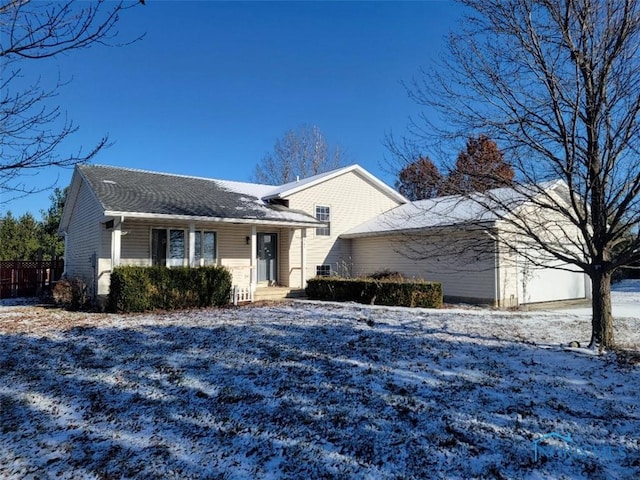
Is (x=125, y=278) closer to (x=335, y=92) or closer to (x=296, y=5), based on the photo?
(x=296, y=5)

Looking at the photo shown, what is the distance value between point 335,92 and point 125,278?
1498 centimetres

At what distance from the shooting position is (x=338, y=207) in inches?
736

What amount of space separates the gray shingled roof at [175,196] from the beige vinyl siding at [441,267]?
368cm

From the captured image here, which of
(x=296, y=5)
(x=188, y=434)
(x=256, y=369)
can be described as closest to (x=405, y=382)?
(x=256, y=369)

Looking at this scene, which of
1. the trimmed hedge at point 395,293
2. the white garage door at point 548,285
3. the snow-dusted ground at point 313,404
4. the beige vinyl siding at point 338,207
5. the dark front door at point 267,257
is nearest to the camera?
the snow-dusted ground at point 313,404

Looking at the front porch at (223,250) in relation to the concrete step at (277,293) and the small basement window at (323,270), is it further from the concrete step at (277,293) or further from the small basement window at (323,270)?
the small basement window at (323,270)

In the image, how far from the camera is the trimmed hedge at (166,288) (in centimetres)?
1021

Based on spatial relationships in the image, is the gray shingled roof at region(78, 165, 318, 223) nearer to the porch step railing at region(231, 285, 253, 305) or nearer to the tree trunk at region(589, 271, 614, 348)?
the porch step railing at region(231, 285, 253, 305)

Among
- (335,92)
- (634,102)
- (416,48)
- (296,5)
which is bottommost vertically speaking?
(634,102)

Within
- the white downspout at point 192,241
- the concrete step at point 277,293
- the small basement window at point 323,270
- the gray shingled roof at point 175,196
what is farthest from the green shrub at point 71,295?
the small basement window at point 323,270

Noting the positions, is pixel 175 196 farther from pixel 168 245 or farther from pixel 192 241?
pixel 192 241

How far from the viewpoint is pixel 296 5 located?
1138 cm

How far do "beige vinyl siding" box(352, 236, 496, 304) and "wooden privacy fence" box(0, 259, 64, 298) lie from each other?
13.3 metres

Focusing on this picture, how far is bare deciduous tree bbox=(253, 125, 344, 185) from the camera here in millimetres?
33969
